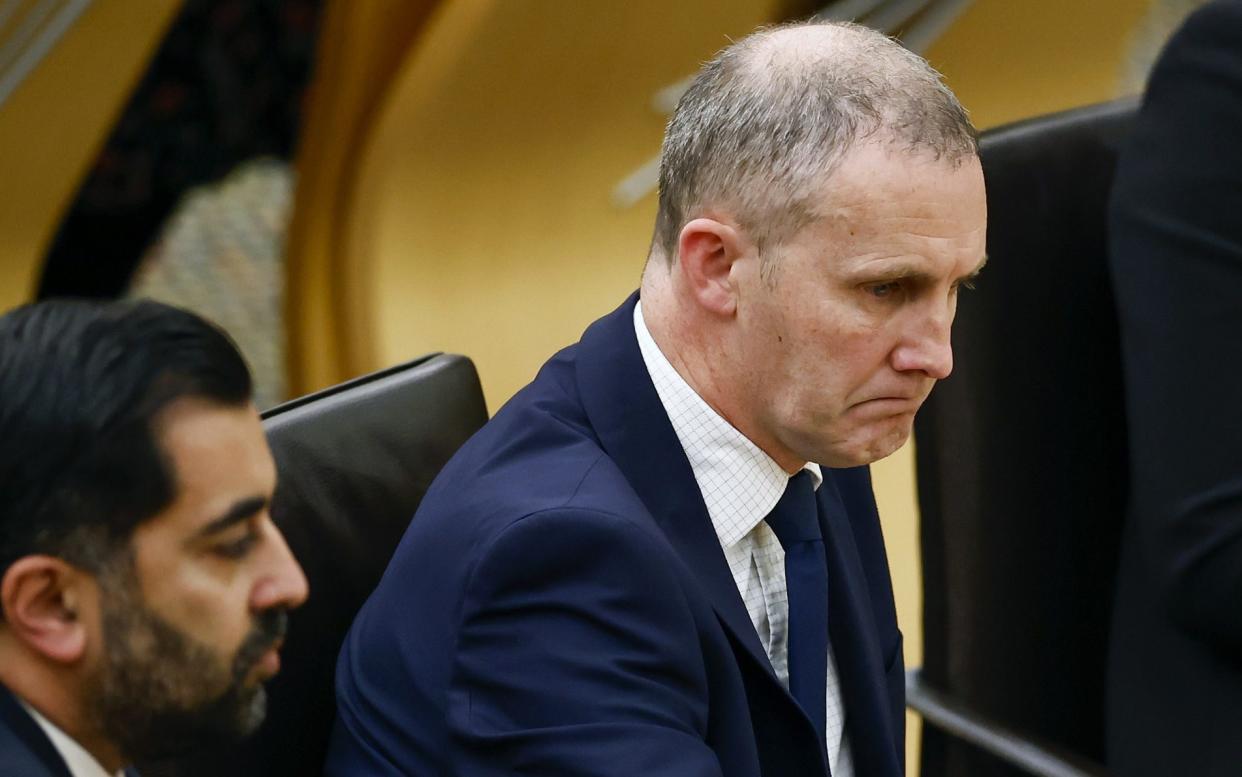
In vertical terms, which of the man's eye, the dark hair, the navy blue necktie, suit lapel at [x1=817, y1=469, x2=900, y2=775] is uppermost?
the dark hair

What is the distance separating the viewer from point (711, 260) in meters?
1.02

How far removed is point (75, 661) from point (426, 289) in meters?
1.37

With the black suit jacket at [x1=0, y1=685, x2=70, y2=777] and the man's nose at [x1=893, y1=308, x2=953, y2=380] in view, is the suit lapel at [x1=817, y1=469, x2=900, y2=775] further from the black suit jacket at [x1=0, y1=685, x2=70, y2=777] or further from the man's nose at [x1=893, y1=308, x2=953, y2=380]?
the black suit jacket at [x1=0, y1=685, x2=70, y2=777]

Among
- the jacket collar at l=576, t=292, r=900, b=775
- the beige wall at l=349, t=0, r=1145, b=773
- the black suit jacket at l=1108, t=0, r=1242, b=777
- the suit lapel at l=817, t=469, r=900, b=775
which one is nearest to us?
the jacket collar at l=576, t=292, r=900, b=775

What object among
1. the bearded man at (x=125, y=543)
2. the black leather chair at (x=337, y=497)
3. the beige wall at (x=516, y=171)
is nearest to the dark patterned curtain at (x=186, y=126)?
the beige wall at (x=516, y=171)

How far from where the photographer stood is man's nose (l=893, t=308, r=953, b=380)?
102cm

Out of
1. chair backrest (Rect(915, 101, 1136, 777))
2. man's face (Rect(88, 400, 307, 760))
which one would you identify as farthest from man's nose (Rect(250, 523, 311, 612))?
chair backrest (Rect(915, 101, 1136, 777))

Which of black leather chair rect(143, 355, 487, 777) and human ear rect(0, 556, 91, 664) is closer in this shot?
human ear rect(0, 556, 91, 664)

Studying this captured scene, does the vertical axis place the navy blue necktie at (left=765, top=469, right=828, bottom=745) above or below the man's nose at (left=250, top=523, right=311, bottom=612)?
below

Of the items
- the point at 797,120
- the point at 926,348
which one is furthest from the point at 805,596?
the point at 797,120

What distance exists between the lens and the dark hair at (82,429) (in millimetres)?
548

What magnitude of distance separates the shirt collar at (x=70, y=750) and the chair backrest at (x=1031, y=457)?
0.86 metres

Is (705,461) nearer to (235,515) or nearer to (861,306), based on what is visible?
(861,306)

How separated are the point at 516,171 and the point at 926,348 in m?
0.99
